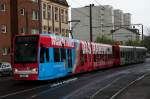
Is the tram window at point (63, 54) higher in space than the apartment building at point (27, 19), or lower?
lower

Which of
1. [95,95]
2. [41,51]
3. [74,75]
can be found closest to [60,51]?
[41,51]

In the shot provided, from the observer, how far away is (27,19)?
219 ft

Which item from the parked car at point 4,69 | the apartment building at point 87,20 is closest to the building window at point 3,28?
the parked car at point 4,69

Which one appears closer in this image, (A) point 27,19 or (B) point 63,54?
(B) point 63,54

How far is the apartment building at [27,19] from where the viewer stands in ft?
209

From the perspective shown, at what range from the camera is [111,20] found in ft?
541

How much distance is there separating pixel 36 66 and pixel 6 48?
37.3 meters

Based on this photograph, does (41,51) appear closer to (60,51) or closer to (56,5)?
(60,51)

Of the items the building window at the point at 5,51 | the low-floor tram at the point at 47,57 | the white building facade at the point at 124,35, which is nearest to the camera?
the low-floor tram at the point at 47,57

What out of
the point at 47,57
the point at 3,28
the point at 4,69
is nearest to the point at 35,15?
the point at 3,28

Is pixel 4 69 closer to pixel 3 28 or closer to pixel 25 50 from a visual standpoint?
pixel 25 50

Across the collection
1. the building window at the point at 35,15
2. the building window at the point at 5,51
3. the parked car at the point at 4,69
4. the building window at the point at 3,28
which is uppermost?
the building window at the point at 35,15

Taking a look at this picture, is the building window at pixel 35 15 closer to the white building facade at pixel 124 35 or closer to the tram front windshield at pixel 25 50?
the tram front windshield at pixel 25 50

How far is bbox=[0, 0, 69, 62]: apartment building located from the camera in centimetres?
6378
